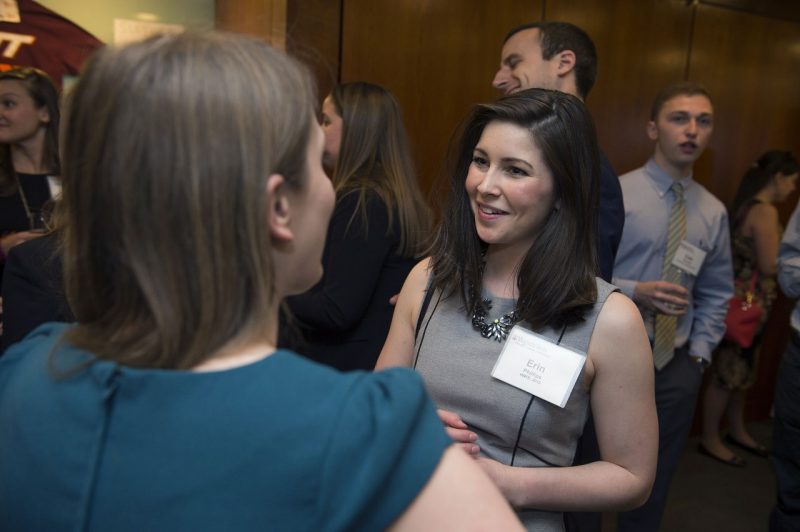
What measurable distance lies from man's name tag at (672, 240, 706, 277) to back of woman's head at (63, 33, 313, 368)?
95.4 inches

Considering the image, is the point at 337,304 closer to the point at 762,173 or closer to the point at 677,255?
the point at 677,255

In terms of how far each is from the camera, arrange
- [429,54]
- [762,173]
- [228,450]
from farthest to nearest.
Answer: [762,173]
[429,54]
[228,450]

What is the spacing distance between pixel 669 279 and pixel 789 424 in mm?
698

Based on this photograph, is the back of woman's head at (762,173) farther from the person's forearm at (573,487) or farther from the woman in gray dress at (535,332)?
the person's forearm at (573,487)

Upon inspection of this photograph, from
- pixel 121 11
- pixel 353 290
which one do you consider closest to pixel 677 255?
pixel 353 290

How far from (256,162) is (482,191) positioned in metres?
0.89

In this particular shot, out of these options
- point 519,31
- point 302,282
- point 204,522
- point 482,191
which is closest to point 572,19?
point 519,31

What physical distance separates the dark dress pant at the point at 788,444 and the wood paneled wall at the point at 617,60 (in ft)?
5.67

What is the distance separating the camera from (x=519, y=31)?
95.7 inches

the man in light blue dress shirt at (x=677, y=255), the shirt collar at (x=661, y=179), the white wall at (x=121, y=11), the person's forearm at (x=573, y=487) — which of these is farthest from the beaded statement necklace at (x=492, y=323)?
the white wall at (x=121, y=11)

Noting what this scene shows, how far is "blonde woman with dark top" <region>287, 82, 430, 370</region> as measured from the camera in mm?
2105

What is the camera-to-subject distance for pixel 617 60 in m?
3.67

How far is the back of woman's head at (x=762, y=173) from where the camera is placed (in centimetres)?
388

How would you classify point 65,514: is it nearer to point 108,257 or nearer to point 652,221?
point 108,257
